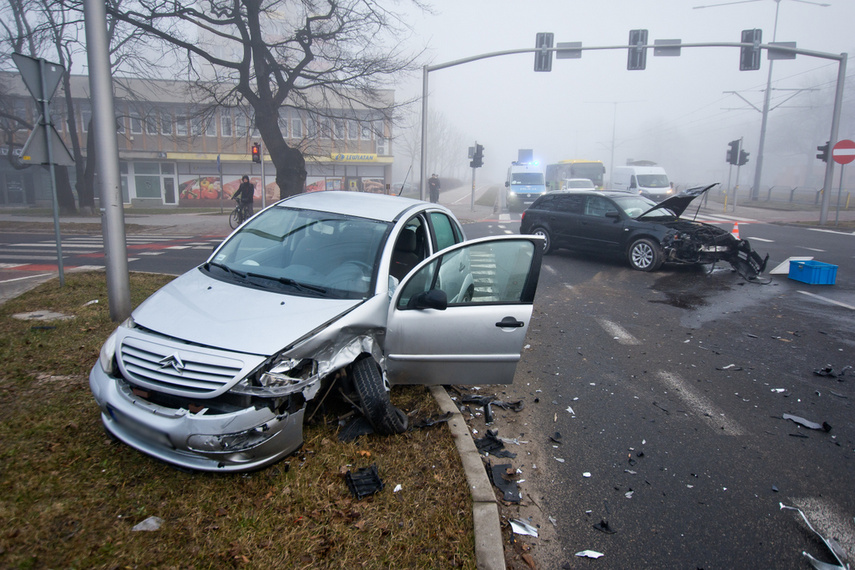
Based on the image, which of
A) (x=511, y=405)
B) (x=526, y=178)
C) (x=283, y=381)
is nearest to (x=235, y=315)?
(x=283, y=381)

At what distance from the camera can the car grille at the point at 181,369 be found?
9.97 feet

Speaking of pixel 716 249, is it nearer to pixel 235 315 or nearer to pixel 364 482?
pixel 364 482

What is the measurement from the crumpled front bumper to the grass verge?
22 centimetres

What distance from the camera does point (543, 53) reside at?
17.9 metres

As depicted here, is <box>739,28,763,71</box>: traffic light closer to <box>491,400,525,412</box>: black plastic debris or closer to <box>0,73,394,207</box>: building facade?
<box>491,400,525,412</box>: black plastic debris

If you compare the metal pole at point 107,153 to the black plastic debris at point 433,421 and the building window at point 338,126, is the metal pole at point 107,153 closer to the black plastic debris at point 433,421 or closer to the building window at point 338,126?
the black plastic debris at point 433,421

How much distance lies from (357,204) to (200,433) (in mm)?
2619

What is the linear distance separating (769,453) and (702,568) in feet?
5.28

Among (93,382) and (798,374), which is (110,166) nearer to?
(93,382)

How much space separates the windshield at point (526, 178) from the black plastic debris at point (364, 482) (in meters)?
31.4

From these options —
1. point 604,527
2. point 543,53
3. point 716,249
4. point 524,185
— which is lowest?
point 604,527

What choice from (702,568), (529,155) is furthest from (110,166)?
(529,155)

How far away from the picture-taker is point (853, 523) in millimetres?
3197

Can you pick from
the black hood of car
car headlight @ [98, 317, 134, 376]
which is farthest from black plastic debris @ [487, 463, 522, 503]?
the black hood of car
